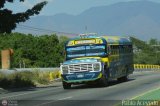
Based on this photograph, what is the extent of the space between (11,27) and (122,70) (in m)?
8.94

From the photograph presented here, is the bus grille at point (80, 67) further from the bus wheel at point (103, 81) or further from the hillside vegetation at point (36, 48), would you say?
the hillside vegetation at point (36, 48)

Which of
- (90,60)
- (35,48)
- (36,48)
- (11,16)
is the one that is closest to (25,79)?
(11,16)

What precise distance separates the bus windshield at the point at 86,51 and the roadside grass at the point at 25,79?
5.54 meters

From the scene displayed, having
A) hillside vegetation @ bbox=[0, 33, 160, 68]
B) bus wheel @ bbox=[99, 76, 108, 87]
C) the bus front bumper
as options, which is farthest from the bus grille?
hillside vegetation @ bbox=[0, 33, 160, 68]

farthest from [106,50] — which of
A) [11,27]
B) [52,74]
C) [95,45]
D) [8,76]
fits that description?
[52,74]

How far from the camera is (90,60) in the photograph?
107 ft

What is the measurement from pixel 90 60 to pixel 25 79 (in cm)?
867

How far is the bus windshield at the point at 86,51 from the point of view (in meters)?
33.7

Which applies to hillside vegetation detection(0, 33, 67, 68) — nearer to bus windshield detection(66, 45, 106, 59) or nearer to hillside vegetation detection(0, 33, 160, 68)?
hillside vegetation detection(0, 33, 160, 68)

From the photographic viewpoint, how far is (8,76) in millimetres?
39406

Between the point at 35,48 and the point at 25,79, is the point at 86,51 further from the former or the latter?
the point at 35,48

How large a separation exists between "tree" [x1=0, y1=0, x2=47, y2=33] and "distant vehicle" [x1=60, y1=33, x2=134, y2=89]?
3033mm

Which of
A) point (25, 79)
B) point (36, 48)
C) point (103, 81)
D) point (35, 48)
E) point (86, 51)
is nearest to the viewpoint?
point (103, 81)

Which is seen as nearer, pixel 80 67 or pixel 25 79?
pixel 80 67
